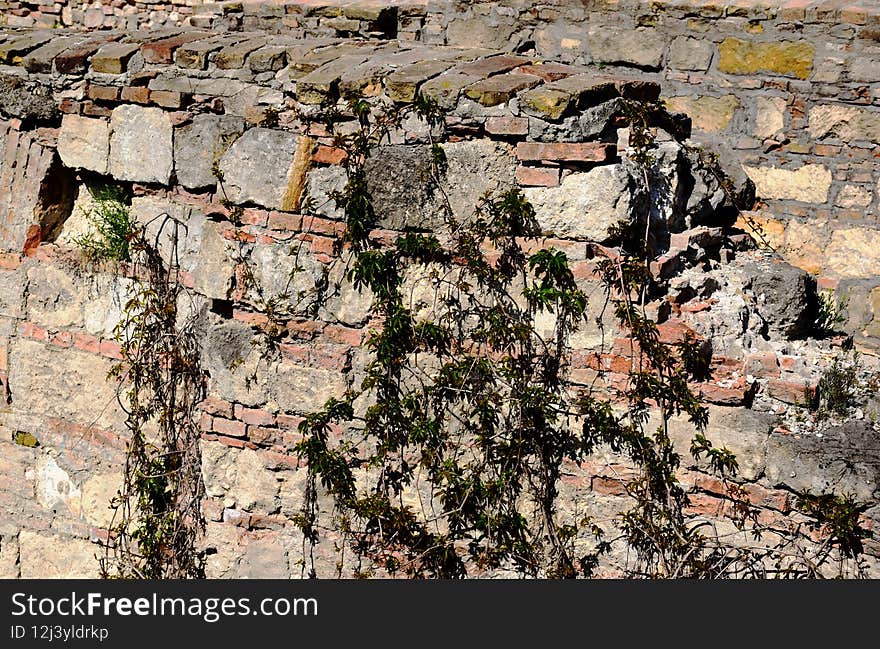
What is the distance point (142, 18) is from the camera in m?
7.14

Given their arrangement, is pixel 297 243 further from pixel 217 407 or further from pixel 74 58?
pixel 74 58

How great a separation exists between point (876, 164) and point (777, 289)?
7.01 feet

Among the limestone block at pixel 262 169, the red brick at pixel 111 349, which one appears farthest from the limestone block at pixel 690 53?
the red brick at pixel 111 349

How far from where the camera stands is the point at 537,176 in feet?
11.7

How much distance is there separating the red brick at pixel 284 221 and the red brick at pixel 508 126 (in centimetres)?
88

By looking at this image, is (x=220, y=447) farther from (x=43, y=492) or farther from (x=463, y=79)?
(x=463, y=79)

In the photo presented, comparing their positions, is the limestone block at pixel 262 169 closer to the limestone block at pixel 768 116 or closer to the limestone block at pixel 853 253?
the limestone block at pixel 768 116

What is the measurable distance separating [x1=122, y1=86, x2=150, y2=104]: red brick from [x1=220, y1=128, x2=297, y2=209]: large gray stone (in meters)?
0.47

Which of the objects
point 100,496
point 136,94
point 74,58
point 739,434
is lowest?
point 739,434

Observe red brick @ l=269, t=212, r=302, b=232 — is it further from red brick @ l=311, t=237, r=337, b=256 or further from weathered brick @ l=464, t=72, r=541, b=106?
weathered brick @ l=464, t=72, r=541, b=106

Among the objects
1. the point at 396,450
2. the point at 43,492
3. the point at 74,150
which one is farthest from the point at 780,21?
the point at 43,492

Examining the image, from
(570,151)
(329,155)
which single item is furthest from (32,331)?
(570,151)

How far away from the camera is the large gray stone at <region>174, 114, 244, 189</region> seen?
4.03 m

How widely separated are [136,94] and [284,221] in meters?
0.88
